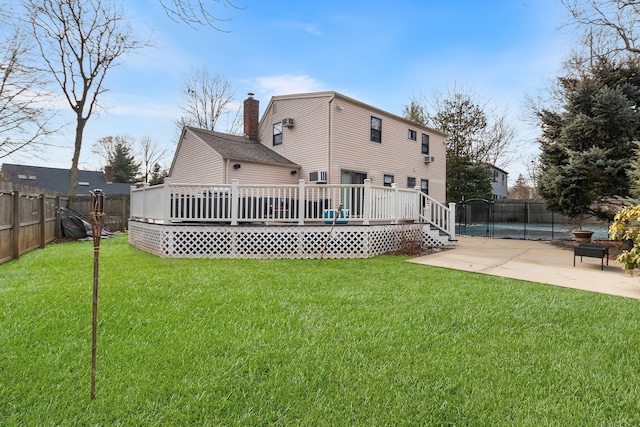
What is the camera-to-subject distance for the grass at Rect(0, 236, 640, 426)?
2113mm

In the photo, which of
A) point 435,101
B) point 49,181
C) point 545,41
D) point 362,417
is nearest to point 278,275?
point 362,417

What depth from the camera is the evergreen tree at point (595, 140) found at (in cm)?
982

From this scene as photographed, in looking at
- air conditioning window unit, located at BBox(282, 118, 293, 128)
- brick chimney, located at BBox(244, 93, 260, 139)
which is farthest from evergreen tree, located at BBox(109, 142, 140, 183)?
air conditioning window unit, located at BBox(282, 118, 293, 128)

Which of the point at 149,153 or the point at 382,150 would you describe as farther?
the point at 149,153

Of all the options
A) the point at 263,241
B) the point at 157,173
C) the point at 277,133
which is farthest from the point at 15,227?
the point at 157,173

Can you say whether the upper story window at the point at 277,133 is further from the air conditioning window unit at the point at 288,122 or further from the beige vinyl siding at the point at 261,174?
the beige vinyl siding at the point at 261,174

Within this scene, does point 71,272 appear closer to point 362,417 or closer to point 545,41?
point 362,417

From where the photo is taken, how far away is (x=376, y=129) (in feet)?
49.0

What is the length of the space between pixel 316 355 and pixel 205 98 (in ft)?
93.3

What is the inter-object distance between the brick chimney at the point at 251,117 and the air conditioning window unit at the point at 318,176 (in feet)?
13.3

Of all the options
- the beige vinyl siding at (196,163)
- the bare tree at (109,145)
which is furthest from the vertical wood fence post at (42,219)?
the bare tree at (109,145)

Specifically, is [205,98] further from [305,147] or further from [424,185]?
[424,185]

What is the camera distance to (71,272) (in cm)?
575

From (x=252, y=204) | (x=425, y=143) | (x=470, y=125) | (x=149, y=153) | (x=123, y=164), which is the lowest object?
(x=252, y=204)
